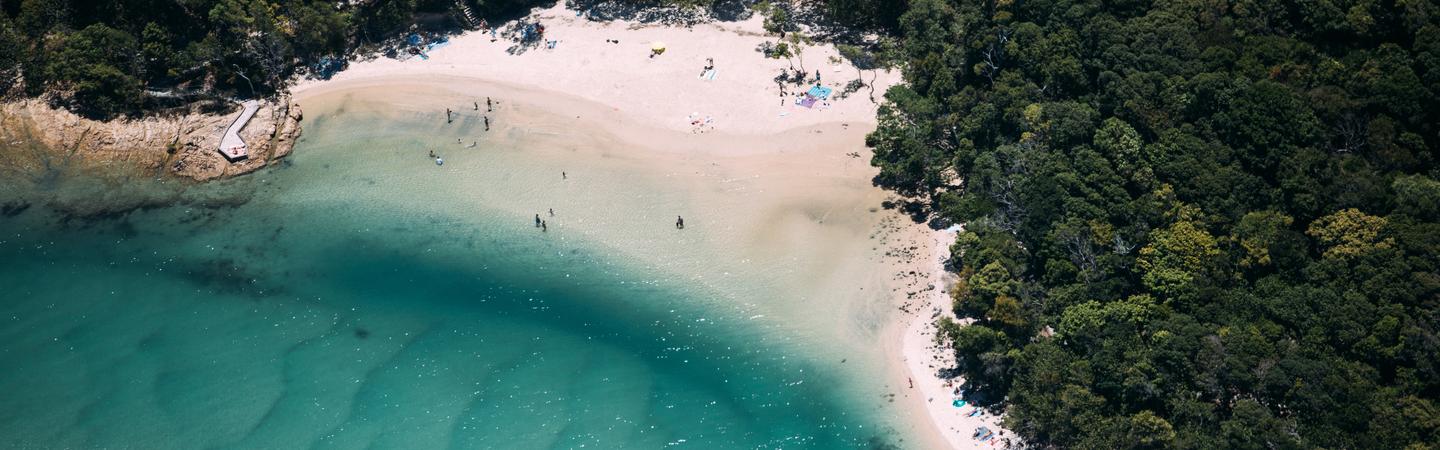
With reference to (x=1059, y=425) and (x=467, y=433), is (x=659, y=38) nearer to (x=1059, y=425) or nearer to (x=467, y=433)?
(x=467, y=433)

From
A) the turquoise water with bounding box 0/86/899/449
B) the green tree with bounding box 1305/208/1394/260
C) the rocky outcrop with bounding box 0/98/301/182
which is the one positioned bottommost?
the turquoise water with bounding box 0/86/899/449

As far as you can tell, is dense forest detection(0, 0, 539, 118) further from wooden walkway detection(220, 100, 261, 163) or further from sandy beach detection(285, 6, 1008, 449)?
sandy beach detection(285, 6, 1008, 449)

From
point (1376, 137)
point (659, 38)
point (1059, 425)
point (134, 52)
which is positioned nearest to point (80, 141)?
point (134, 52)

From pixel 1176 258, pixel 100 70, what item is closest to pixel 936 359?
pixel 1176 258

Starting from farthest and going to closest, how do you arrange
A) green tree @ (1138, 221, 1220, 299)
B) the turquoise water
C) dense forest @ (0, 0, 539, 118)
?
dense forest @ (0, 0, 539, 118) < the turquoise water < green tree @ (1138, 221, 1220, 299)

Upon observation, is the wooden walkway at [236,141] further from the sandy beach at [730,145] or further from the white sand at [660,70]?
the white sand at [660,70]

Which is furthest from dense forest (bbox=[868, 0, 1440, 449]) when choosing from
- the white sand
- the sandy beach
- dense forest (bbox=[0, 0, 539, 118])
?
dense forest (bbox=[0, 0, 539, 118])

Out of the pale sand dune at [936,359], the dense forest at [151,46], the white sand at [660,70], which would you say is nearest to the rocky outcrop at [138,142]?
the dense forest at [151,46]
